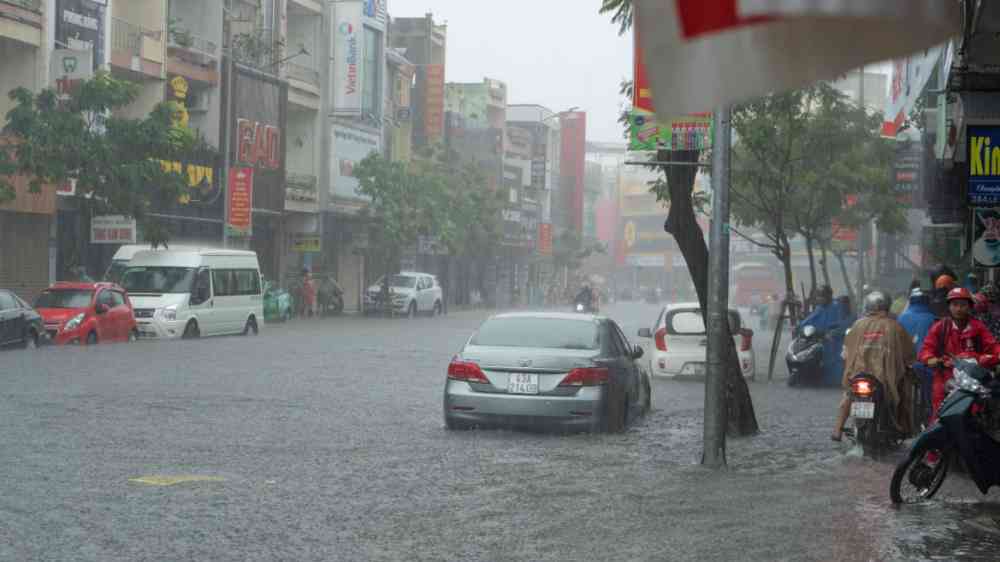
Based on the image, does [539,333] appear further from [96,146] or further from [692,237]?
[96,146]

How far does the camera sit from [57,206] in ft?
123

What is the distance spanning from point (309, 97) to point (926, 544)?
4838cm

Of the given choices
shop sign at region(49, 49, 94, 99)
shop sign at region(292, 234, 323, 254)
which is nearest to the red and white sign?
shop sign at region(49, 49, 94, 99)

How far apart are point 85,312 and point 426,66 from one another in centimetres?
4588

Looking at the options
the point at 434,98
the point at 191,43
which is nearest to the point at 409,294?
the point at 191,43

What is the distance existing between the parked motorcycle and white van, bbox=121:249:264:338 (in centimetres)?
1062

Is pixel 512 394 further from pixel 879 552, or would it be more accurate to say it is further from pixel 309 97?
pixel 309 97

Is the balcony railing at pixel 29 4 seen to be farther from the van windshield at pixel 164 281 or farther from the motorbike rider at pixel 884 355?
the motorbike rider at pixel 884 355

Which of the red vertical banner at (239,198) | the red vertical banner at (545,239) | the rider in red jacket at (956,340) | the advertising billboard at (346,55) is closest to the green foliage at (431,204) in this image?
the advertising billboard at (346,55)

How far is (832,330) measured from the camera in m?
23.2

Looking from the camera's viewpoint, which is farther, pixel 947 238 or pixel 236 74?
pixel 236 74

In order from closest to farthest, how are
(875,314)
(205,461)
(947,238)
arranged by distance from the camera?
(205,461)
(875,314)
(947,238)

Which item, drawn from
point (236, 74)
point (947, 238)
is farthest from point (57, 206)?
point (947, 238)

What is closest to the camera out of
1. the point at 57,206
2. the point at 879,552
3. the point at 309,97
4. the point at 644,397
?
the point at 879,552
